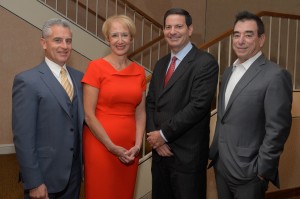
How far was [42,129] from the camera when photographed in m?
2.13

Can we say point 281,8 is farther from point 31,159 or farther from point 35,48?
point 31,159

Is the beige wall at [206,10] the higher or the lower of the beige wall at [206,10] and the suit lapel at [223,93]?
Answer: the higher

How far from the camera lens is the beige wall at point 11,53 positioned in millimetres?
5848

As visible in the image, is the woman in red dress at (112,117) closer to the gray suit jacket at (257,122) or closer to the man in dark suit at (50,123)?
the man in dark suit at (50,123)

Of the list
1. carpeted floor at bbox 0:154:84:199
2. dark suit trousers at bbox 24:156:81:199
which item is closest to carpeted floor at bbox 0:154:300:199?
carpeted floor at bbox 0:154:84:199

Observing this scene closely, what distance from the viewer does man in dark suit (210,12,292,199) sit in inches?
81.7

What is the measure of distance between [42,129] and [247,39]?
1.35 m

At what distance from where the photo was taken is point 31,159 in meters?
2.05

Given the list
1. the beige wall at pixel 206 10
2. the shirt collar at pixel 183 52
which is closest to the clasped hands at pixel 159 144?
the shirt collar at pixel 183 52

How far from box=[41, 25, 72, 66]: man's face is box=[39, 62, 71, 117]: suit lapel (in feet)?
0.31

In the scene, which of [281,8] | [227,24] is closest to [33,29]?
[227,24]

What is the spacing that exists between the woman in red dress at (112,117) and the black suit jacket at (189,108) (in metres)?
0.24

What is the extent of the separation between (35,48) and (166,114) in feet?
13.5

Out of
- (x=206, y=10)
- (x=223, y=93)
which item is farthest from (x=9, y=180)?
(x=206, y=10)
